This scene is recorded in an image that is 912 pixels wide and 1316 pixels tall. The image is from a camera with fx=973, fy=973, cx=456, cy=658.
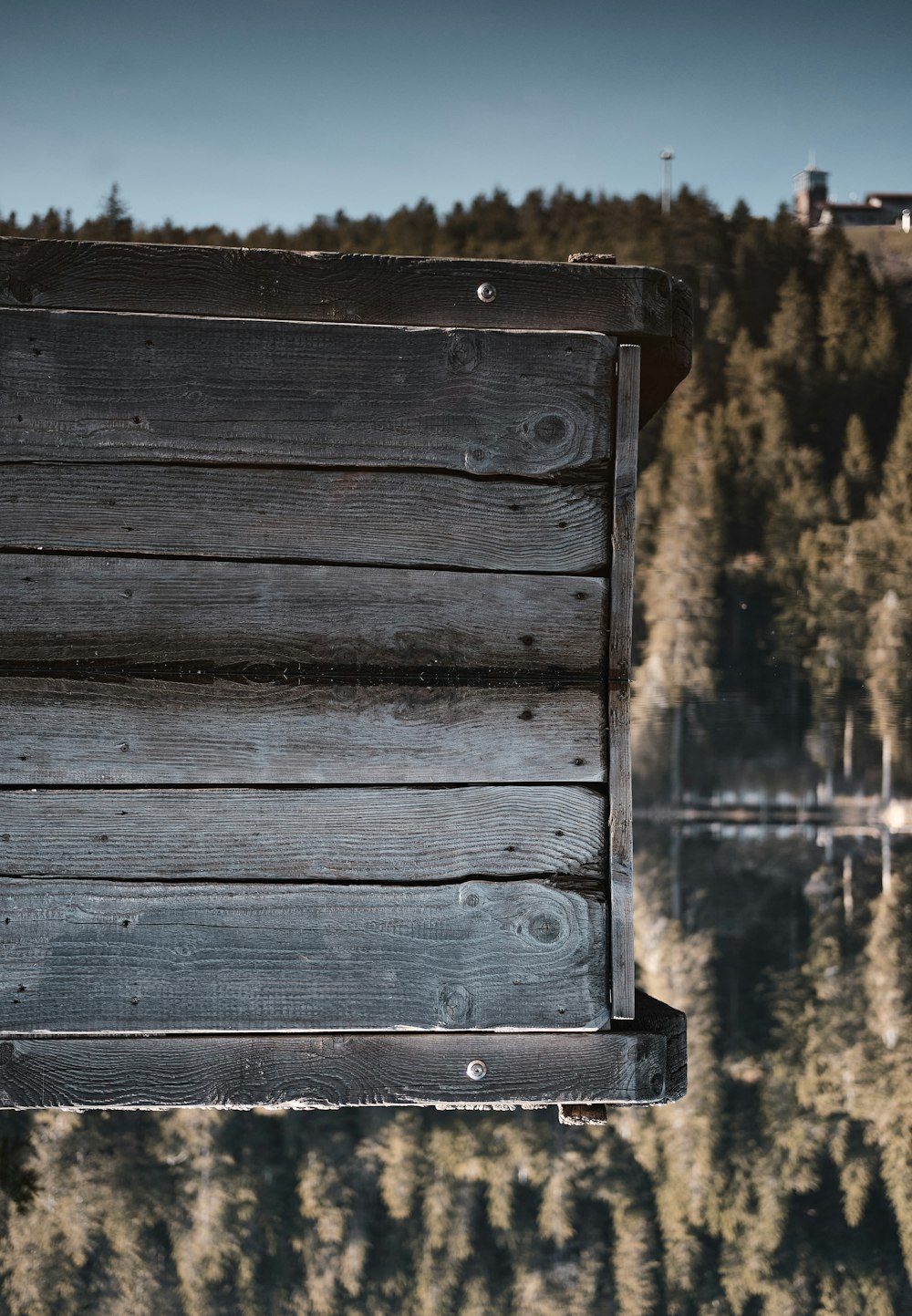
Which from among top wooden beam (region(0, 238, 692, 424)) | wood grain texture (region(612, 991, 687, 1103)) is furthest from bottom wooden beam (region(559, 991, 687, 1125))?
top wooden beam (region(0, 238, 692, 424))

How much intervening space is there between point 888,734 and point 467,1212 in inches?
460

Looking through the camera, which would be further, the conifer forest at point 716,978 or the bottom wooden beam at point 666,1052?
the conifer forest at point 716,978

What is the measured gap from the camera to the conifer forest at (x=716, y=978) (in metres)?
16.6

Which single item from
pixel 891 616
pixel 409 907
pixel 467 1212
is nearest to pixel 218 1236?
pixel 467 1212

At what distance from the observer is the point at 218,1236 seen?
56.9ft

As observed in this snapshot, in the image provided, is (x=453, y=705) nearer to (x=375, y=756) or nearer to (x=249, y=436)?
(x=375, y=756)

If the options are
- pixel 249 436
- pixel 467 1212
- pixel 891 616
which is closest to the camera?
pixel 249 436

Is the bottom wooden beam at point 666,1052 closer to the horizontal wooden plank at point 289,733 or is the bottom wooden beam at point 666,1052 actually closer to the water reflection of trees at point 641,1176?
the horizontal wooden plank at point 289,733

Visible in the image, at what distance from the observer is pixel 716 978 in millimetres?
17156

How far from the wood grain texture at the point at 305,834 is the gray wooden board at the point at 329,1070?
25 centimetres

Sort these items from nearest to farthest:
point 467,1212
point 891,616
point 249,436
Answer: point 249,436
point 891,616
point 467,1212

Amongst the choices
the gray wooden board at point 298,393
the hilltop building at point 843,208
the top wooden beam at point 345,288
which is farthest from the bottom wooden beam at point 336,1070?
the hilltop building at point 843,208

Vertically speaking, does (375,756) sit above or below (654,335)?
below

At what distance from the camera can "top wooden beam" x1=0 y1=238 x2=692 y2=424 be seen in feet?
4.93
